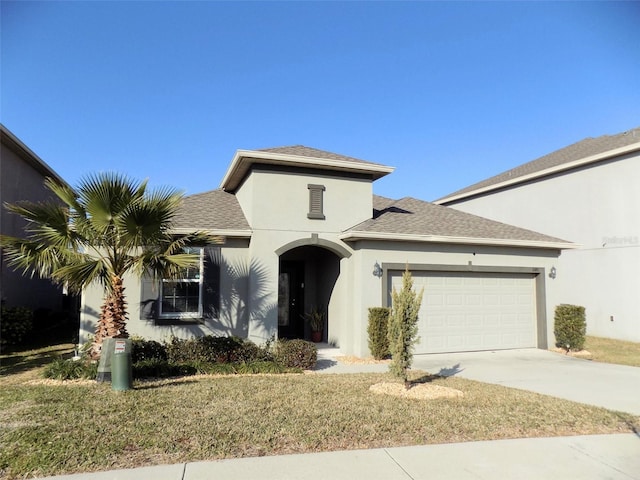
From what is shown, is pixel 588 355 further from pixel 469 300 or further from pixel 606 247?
pixel 606 247

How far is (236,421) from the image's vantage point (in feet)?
19.4

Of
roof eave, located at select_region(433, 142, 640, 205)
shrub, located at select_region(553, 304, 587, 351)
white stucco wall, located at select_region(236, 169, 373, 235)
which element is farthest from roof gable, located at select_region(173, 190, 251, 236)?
roof eave, located at select_region(433, 142, 640, 205)

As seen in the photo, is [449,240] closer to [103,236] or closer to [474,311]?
[474,311]

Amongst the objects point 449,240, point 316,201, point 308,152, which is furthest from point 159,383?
point 449,240

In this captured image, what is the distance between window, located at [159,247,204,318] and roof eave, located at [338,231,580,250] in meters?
3.94

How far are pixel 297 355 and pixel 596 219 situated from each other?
1367cm

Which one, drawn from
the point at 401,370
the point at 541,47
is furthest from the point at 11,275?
the point at 541,47

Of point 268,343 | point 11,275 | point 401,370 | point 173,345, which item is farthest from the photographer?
point 11,275

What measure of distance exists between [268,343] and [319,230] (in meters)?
3.33

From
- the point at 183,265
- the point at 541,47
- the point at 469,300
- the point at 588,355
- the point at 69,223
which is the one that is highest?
the point at 541,47

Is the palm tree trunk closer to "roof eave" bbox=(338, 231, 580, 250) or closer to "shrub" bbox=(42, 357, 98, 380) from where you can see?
"shrub" bbox=(42, 357, 98, 380)

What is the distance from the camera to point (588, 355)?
1298 centimetres

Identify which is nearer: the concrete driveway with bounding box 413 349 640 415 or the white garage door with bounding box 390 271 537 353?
the concrete driveway with bounding box 413 349 640 415

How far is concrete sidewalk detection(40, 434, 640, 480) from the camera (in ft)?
14.4
